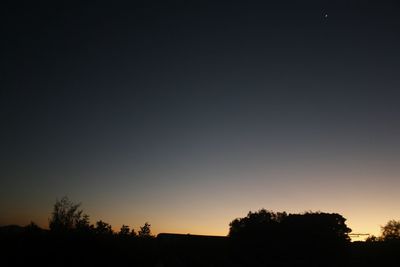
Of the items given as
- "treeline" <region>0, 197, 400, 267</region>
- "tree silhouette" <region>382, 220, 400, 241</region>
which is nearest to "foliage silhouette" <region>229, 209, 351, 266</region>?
"treeline" <region>0, 197, 400, 267</region>

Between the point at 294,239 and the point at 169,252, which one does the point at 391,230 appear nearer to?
the point at 294,239

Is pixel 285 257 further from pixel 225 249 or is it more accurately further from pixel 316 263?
pixel 225 249

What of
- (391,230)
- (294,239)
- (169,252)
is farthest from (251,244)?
(391,230)

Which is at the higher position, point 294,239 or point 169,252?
point 294,239

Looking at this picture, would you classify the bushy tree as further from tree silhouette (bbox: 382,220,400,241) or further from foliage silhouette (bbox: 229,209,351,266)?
tree silhouette (bbox: 382,220,400,241)

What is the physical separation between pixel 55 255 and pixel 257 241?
1340 inches

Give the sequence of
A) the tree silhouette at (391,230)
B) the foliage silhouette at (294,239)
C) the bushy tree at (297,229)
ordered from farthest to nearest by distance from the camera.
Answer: the tree silhouette at (391,230)
the bushy tree at (297,229)
the foliage silhouette at (294,239)

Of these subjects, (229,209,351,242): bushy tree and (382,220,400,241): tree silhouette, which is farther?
(382,220,400,241): tree silhouette

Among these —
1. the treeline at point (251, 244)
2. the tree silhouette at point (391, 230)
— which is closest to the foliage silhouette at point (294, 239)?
the treeline at point (251, 244)

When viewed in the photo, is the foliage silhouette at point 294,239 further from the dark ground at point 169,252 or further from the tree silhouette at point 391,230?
the tree silhouette at point 391,230

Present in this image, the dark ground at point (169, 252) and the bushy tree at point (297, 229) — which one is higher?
the bushy tree at point (297, 229)

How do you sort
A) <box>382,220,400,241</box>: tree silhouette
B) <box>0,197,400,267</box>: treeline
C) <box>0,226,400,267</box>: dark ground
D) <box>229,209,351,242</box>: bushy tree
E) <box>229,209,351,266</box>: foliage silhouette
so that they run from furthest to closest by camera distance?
<box>382,220,400,241</box>: tree silhouette → <box>229,209,351,242</box>: bushy tree → <box>229,209,351,266</box>: foliage silhouette → <box>0,197,400,267</box>: treeline → <box>0,226,400,267</box>: dark ground

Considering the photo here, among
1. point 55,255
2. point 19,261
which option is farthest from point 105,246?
point 19,261

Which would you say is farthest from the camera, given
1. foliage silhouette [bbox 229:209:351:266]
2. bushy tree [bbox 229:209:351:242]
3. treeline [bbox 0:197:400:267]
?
bushy tree [bbox 229:209:351:242]
